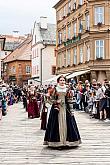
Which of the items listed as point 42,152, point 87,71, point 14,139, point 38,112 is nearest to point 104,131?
point 14,139

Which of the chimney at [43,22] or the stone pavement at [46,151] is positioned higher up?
the chimney at [43,22]

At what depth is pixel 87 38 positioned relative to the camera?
4069 centimetres

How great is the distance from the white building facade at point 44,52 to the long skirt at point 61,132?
53418 millimetres

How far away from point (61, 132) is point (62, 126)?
168 millimetres

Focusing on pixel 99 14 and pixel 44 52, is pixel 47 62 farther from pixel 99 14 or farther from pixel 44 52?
pixel 99 14

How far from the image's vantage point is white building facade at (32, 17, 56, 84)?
216ft

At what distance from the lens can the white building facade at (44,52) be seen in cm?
6575

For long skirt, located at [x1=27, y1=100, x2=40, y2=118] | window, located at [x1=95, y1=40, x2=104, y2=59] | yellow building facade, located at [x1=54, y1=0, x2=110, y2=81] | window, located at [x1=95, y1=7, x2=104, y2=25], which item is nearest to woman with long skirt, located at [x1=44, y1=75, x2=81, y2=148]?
long skirt, located at [x1=27, y1=100, x2=40, y2=118]

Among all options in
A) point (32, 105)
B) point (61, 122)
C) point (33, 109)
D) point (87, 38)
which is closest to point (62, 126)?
point (61, 122)

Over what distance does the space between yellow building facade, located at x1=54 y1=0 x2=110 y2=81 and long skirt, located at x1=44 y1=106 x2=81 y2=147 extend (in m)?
28.7

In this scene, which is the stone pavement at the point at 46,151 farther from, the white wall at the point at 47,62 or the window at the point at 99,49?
the white wall at the point at 47,62

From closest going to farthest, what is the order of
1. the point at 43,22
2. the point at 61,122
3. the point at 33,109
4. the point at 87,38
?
1. the point at 61,122
2. the point at 33,109
3. the point at 87,38
4. the point at 43,22

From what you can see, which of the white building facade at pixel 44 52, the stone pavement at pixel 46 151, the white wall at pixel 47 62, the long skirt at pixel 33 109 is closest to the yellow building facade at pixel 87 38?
the white wall at pixel 47 62

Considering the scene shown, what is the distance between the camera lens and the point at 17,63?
281ft
